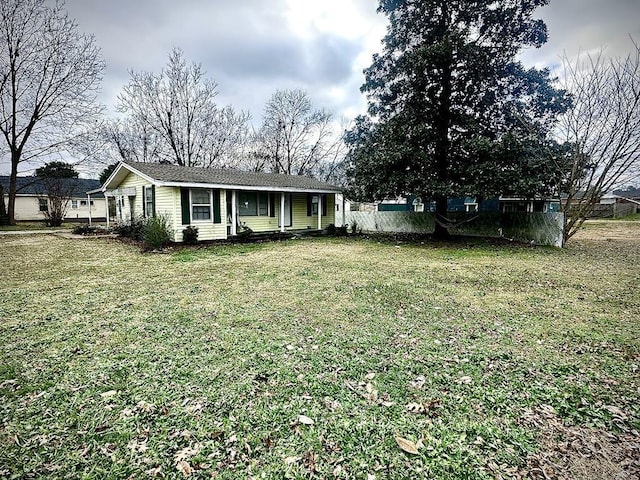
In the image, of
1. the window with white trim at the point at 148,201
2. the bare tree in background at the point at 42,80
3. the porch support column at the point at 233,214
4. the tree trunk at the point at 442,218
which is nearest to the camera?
the window with white trim at the point at 148,201

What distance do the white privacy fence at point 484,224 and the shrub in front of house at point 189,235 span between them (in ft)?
34.9

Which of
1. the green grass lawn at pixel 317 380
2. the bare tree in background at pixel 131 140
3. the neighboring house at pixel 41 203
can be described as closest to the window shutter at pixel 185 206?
the green grass lawn at pixel 317 380

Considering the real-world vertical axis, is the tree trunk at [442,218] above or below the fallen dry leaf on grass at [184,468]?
above

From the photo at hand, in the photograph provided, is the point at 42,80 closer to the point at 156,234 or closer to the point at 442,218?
the point at 156,234

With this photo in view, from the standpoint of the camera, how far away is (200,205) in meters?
12.9

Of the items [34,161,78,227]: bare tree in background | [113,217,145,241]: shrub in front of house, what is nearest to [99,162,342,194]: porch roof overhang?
[113,217,145,241]: shrub in front of house

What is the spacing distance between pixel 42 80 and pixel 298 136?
724 inches

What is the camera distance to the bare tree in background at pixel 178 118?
1001 inches

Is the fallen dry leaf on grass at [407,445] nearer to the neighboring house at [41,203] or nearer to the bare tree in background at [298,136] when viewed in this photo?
the bare tree in background at [298,136]

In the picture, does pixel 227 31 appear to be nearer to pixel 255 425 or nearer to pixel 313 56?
→ pixel 313 56

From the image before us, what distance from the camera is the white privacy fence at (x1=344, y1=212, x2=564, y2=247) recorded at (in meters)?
12.9

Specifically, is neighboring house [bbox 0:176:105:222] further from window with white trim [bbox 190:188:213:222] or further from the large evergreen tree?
the large evergreen tree

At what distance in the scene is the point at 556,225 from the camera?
491 inches

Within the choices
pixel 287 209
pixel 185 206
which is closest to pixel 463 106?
pixel 287 209
